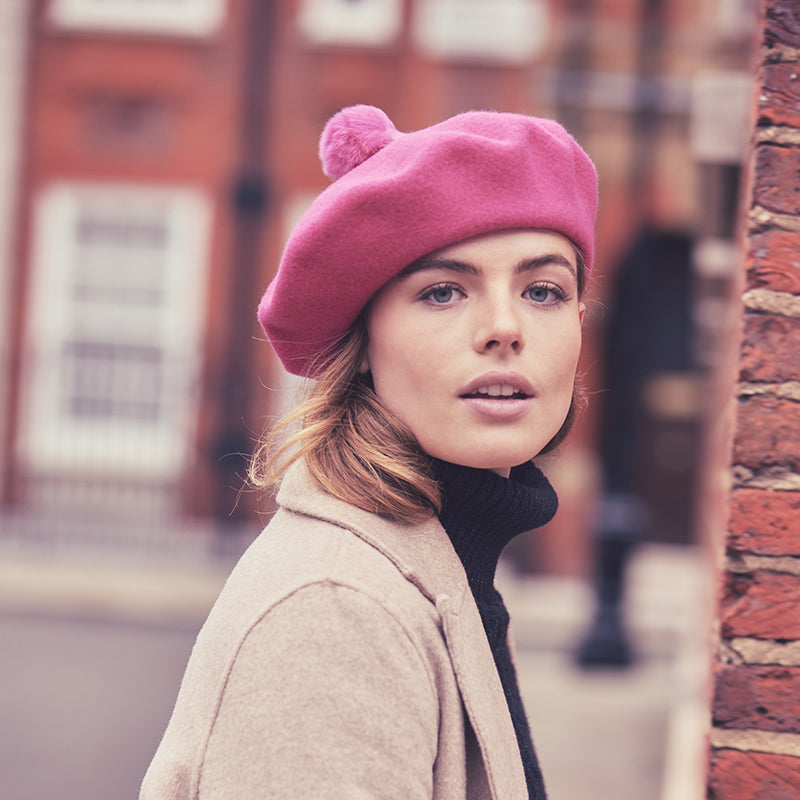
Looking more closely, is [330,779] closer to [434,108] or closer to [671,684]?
[671,684]

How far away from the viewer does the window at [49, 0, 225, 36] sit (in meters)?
12.0

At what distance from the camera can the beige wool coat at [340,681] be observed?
1.17m

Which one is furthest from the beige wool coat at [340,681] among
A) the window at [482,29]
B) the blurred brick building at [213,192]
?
the window at [482,29]

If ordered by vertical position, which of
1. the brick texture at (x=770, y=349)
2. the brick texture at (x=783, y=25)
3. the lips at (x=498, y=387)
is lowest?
the lips at (x=498, y=387)

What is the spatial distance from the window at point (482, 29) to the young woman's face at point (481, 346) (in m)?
10.6

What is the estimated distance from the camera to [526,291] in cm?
142

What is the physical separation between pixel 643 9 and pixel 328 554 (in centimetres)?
1093

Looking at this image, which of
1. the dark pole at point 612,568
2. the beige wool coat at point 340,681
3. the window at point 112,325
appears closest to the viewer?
the beige wool coat at point 340,681

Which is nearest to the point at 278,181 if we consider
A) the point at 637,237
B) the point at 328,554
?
the point at 637,237

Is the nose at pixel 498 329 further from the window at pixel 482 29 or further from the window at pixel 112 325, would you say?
the window at pixel 482 29

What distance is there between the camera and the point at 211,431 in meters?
11.5

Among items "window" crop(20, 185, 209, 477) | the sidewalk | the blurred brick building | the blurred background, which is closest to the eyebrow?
the sidewalk

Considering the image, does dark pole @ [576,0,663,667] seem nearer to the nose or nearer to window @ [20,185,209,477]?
window @ [20,185,209,477]

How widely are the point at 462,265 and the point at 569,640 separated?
25.4ft
